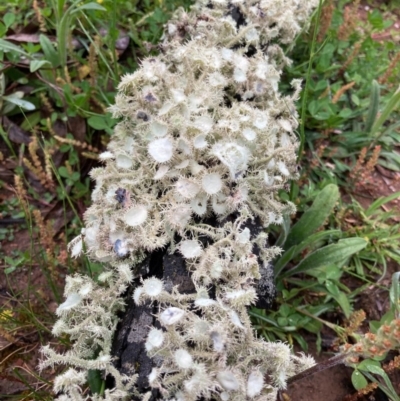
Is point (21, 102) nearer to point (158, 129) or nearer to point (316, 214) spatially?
point (158, 129)

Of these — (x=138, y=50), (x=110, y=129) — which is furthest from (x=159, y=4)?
(x=110, y=129)

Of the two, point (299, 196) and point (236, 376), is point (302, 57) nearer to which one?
point (299, 196)

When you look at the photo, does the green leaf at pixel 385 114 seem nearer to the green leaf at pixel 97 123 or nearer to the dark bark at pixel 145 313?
the dark bark at pixel 145 313

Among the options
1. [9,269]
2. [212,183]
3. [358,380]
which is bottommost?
[9,269]

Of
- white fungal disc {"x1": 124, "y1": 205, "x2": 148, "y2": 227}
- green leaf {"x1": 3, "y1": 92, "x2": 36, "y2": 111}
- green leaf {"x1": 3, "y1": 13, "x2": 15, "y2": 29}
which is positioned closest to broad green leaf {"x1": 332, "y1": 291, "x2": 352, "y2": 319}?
white fungal disc {"x1": 124, "y1": 205, "x2": 148, "y2": 227}

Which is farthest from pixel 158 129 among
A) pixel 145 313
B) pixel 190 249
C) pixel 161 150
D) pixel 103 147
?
pixel 103 147

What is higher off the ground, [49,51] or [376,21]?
[376,21]

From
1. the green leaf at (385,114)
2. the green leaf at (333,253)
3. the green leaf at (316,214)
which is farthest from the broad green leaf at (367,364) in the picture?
the green leaf at (385,114)
